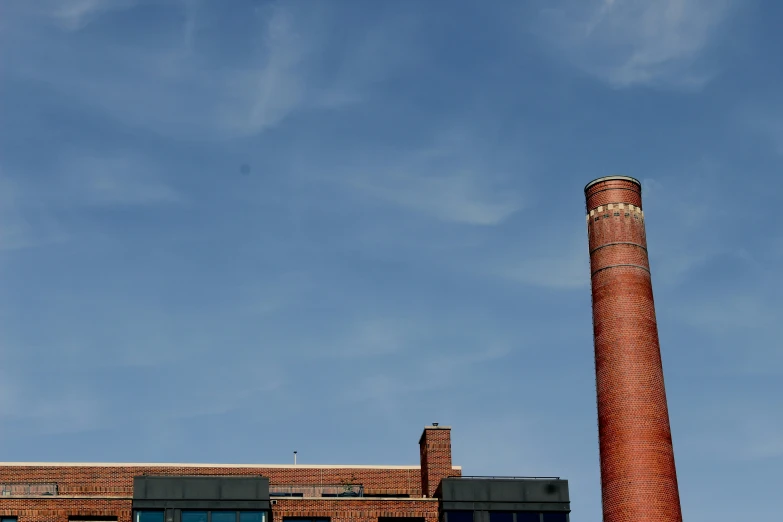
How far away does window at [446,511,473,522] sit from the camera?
52844 mm

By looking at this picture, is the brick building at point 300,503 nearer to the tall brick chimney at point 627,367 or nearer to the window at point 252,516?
the window at point 252,516

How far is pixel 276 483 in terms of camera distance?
60.6m

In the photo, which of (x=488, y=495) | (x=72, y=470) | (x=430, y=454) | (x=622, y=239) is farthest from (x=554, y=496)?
(x=72, y=470)

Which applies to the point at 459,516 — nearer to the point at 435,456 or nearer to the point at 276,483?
the point at 435,456

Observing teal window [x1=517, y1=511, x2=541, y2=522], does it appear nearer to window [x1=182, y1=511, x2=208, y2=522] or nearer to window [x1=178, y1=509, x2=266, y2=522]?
window [x1=178, y1=509, x2=266, y2=522]

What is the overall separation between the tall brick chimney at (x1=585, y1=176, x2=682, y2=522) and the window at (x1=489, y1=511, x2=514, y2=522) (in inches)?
261

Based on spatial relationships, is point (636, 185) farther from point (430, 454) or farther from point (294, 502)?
point (294, 502)

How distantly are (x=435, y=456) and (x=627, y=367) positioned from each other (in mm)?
10357

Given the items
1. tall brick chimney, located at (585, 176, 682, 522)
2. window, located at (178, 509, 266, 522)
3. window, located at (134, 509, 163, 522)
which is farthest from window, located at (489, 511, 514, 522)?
window, located at (134, 509, 163, 522)

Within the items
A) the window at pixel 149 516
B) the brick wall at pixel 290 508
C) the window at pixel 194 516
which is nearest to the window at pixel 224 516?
the window at pixel 194 516

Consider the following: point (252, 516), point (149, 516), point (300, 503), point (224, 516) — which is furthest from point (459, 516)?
point (149, 516)

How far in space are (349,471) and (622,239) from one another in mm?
18155

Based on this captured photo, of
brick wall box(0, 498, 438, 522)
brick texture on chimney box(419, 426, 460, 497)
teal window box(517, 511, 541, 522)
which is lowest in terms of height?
teal window box(517, 511, 541, 522)

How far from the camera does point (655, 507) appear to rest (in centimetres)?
5609
